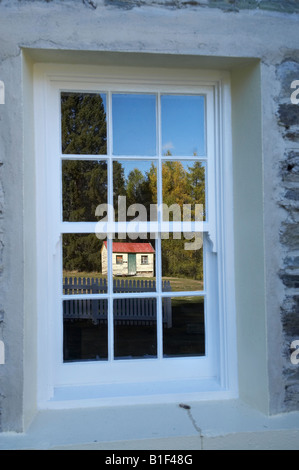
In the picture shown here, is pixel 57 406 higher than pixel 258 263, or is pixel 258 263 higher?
pixel 258 263

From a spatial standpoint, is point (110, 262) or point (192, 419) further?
point (110, 262)

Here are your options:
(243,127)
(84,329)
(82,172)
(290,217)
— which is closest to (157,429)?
(84,329)

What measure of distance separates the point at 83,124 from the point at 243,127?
0.93m

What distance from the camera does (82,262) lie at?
259cm

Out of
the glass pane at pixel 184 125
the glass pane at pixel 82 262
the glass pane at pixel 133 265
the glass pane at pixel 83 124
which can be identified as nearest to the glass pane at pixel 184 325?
the glass pane at pixel 133 265

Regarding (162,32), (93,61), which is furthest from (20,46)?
(162,32)

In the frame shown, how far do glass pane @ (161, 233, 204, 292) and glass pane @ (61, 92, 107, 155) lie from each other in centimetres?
71

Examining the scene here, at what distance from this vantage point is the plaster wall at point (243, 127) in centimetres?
217

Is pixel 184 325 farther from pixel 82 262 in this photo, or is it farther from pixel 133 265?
pixel 82 262

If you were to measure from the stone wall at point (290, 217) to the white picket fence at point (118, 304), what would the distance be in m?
0.70

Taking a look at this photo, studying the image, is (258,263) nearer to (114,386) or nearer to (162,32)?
(114,386)

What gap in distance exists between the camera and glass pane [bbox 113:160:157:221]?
8.64 feet
